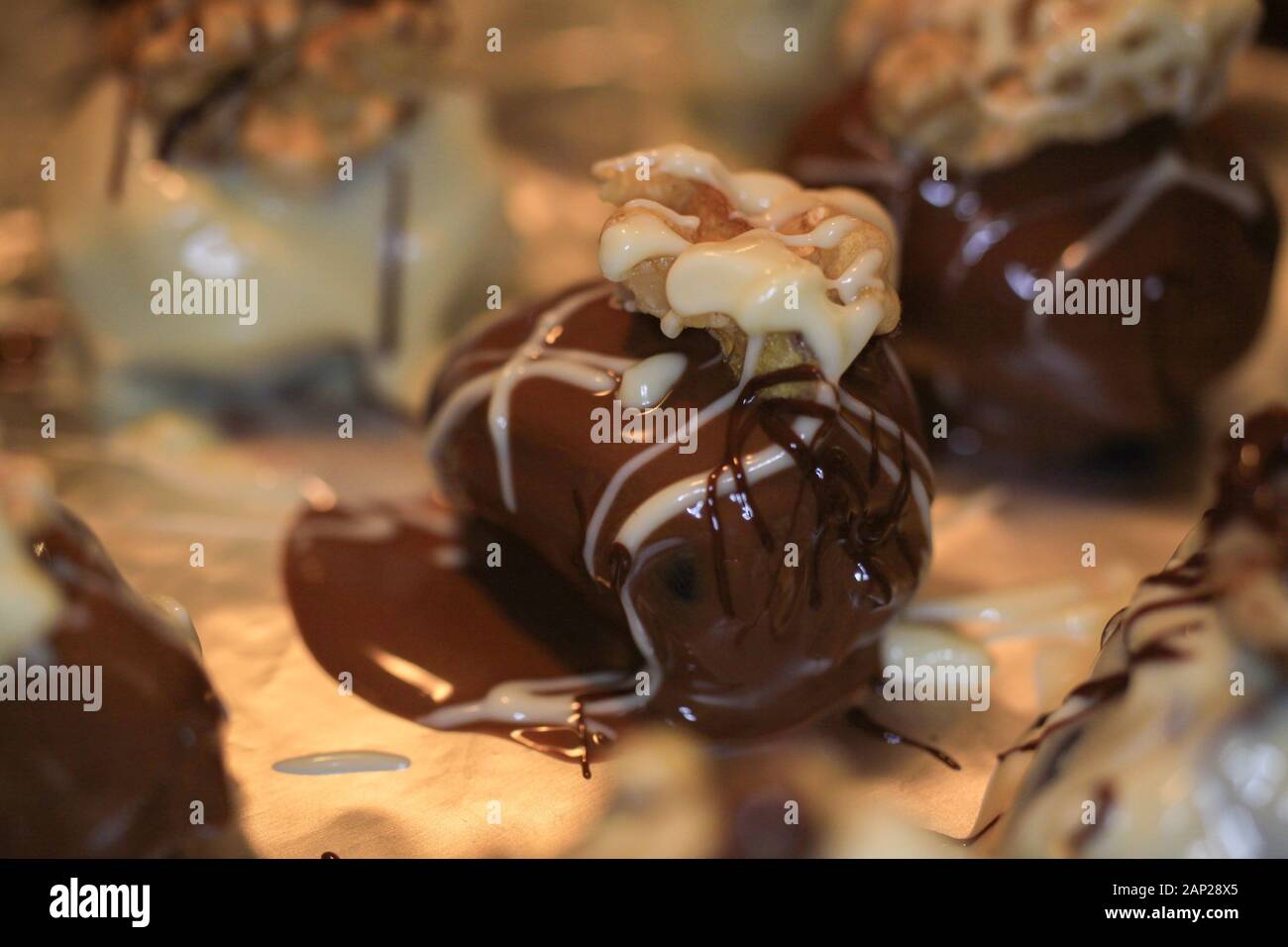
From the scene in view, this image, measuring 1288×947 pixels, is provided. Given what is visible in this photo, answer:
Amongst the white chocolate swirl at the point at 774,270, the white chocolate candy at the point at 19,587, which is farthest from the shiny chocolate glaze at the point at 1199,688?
the white chocolate candy at the point at 19,587

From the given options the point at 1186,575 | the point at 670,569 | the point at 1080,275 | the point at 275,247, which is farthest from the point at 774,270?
the point at 275,247

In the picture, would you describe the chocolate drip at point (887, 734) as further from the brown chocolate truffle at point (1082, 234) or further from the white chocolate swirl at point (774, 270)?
the brown chocolate truffle at point (1082, 234)

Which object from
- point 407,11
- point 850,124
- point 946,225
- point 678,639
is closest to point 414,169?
point 407,11

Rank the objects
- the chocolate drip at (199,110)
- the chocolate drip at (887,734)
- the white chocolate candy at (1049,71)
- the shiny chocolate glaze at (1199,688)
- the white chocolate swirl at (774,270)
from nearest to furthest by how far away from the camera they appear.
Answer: the shiny chocolate glaze at (1199,688), the white chocolate swirl at (774,270), the chocolate drip at (887,734), the white chocolate candy at (1049,71), the chocolate drip at (199,110)

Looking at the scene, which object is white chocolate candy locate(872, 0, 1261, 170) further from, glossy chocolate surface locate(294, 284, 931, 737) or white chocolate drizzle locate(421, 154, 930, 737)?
glossy chocolate surface locate(294, 284, 931, 737)

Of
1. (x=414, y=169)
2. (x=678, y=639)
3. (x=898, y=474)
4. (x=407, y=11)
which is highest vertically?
(x=407, y=11)

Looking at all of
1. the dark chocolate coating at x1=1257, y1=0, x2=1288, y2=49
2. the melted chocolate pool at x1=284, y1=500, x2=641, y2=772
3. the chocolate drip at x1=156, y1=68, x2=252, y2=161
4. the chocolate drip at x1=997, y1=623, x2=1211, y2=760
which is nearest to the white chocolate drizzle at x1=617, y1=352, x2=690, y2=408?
the melted chocolate pool at x1=284, y1=500, x2=641, y2=772
